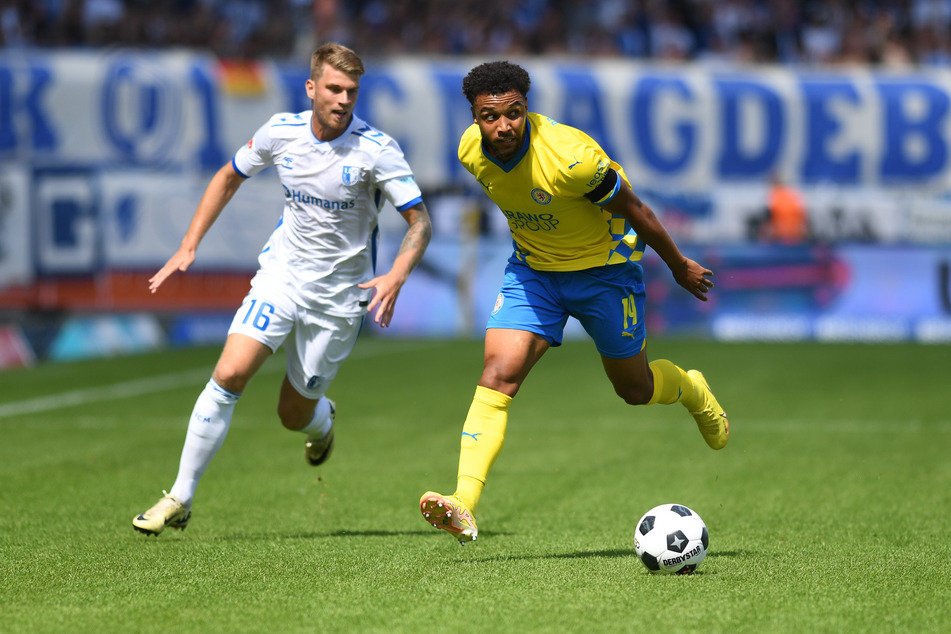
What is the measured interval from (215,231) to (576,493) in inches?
447

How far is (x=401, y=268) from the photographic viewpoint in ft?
18.3

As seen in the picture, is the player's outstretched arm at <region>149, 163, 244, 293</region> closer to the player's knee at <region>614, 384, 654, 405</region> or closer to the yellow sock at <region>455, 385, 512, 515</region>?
the yellow sock at <region>455, 385, 512, 515</region>

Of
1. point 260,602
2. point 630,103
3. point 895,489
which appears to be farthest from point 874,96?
point 260,602

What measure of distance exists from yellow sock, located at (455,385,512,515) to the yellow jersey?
730 mm

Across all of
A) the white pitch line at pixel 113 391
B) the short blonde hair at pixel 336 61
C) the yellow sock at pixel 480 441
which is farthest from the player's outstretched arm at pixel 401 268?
the white pitch line at pixel 113 391

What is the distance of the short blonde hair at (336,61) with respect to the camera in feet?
18.8

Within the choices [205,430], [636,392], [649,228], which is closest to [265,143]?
[205,430]

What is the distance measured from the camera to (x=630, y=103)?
67.9 ft

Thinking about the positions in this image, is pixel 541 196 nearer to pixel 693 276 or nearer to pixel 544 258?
pixel 544 258

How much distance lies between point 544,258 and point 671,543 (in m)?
1.50

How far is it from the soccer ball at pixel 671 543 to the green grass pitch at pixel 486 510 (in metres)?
0.10

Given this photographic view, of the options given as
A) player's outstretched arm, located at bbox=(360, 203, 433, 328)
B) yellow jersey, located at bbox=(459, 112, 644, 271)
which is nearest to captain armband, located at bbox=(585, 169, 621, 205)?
yellow jersey, located at bbox=(459, 112, 644, 271)

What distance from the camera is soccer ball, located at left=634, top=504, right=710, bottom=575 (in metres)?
5.01

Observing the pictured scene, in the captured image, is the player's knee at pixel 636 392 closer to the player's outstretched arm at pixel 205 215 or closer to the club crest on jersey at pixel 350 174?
the club crest on jersey at pixel 350 174
